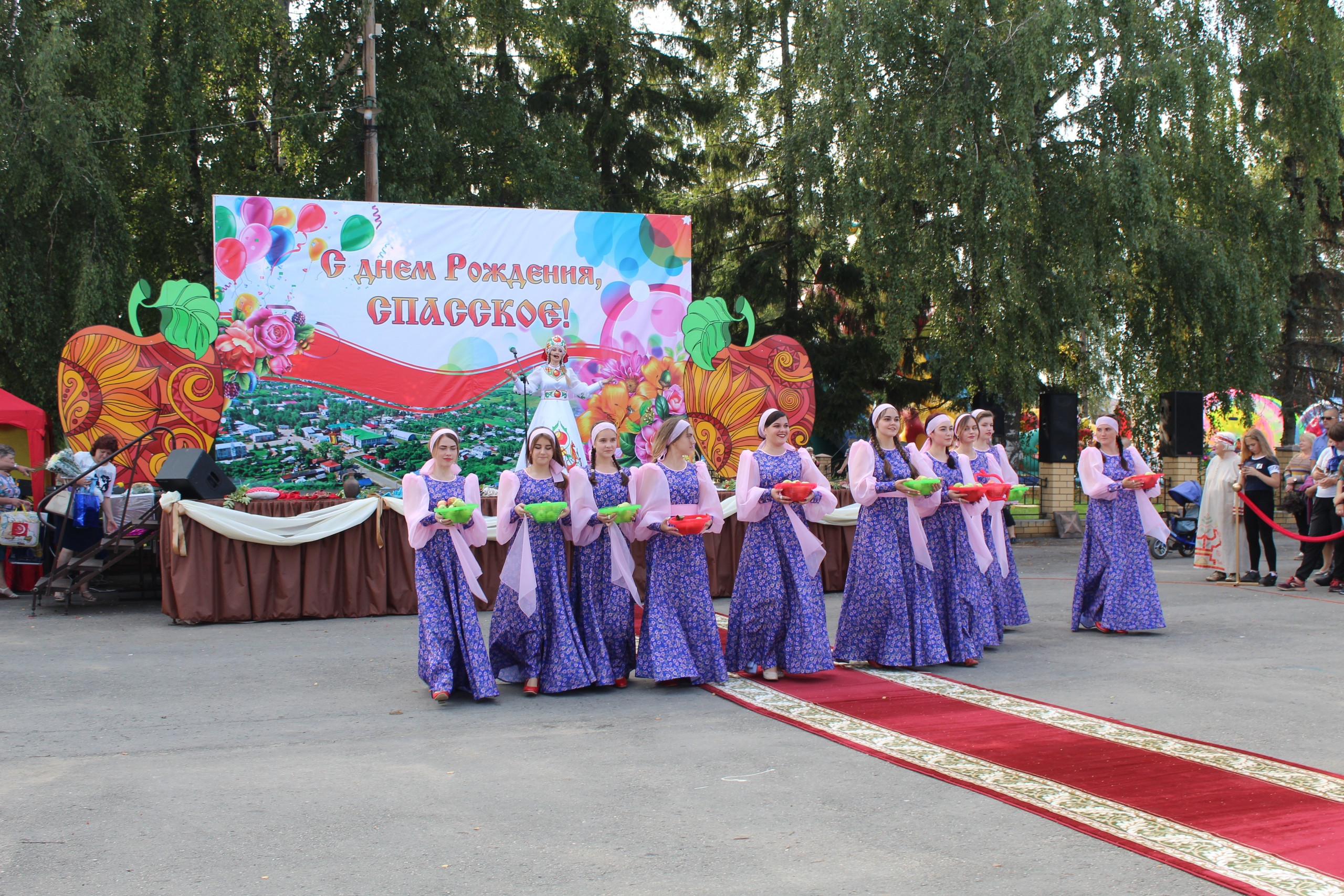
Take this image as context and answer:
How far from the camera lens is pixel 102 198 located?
52.0 feet

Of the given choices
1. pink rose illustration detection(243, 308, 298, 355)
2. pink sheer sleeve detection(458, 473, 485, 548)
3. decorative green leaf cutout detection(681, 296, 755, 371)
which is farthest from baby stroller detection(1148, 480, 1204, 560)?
pink rose illustration detection(243, 308, 298, 355)

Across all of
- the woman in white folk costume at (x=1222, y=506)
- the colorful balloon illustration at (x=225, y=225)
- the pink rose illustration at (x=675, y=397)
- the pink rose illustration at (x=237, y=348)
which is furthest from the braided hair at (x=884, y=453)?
the colorful balloon illustration at (x=225, y=225)

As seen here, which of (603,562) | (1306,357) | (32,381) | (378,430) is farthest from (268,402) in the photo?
(1306,357)

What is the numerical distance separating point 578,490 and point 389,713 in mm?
1584

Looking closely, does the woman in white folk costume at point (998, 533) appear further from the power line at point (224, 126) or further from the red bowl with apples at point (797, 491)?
the power line at point (224, 126)

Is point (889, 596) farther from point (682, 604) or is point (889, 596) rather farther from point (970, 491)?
point (682, 604)

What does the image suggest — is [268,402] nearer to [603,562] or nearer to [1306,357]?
[603,562]

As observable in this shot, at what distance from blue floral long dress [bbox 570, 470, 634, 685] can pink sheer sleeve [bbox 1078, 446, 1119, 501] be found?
→ 380cm

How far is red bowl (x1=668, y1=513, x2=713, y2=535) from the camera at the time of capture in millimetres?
6379

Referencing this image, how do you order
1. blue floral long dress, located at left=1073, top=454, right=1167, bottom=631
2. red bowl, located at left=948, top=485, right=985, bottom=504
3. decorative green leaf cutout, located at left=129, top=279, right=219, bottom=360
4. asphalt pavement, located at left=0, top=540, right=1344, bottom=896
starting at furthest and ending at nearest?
decorative green leaf cutout, located at left=129, top=279, right=219, bottom=360, blue floral long dress, located at left=1073, top=454, right=1167, bottom=631, red bowl, located at left=948, top=485, right=985, bottom=504, asphalt pavement, located at left=0, top=540, right=1344, bottom=896

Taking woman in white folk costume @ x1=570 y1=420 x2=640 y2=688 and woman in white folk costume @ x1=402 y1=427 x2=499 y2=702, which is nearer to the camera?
woman in white folk costume @ x1=402 y1=427 x2=499 y2=702

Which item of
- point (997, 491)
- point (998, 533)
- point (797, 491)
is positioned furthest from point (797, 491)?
point (998, 533)

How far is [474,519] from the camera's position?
634cm

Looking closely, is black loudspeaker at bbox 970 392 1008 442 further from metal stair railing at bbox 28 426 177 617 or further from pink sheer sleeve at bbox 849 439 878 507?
metal stair railing at bbox 28 426 177 617
